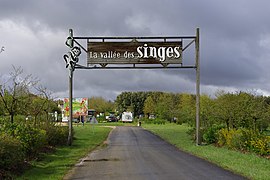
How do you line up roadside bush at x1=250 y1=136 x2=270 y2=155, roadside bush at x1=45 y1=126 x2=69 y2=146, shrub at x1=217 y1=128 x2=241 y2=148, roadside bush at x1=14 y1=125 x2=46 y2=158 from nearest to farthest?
1. roadside bush at x1=14 y1=125 x2=46 y2=158
2. roadside bush at x1=250 y1=136 x2=270 y2=155
3. shrub at x1=217 y1=128 x2=241 y2=148
4. roadside bush at x1=45 y1=126 x2=69 y2=146

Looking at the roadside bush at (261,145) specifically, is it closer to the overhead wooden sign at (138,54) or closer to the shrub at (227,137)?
the shrub at (227,137)

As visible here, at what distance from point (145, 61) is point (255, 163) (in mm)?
13672

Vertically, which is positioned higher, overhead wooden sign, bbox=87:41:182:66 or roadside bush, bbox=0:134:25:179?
overhead wooden sign, bbox=87:41:182:66

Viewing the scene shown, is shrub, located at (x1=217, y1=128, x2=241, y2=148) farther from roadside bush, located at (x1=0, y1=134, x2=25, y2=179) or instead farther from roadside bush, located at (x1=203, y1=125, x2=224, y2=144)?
roadside bush, located at (x1=0, y1=134, x2=25, y2=179)

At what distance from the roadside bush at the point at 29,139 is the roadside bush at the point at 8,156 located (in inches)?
95.4

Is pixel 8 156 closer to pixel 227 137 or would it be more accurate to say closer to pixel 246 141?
pixel 246 141

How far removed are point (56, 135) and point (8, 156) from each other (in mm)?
13460

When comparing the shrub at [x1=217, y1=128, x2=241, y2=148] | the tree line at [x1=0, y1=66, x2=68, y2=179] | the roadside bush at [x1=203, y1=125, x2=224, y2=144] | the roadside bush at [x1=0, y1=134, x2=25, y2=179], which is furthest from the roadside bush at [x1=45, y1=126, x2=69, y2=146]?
the shrub at [x1=217, y1=128, x2=241, y2=148]

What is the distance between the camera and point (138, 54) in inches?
1145

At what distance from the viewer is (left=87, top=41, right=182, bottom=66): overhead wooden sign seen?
2903 centimetres

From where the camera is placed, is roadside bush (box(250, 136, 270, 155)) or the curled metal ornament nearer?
roadside bush (box(250, 136, 270, 155))

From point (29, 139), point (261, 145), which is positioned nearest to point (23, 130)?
point (29, 139)

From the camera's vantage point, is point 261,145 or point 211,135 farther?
point 211,135

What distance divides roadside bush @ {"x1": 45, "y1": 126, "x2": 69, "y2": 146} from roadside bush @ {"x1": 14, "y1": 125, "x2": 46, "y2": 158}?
452 centimetres
